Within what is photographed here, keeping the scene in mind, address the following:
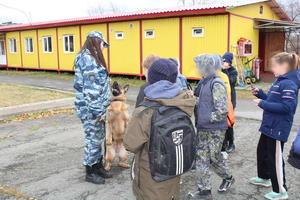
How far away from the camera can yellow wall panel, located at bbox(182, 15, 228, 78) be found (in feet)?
45.3

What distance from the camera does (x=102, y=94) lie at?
402 centimetres

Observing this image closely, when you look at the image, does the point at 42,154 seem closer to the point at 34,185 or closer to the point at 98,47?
the point at 34,185

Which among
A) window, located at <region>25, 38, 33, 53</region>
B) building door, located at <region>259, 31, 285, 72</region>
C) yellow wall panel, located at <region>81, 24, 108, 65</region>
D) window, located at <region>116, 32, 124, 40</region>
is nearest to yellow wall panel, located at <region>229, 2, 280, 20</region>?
building door, located at <region>259, 31, 285, 72</region>

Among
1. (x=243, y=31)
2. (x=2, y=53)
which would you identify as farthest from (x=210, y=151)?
(x=2, y=53)

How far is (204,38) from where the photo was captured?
562 inches

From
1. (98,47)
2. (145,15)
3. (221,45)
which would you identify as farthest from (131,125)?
(145,15)

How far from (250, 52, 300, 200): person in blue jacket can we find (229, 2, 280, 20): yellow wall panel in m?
10.6

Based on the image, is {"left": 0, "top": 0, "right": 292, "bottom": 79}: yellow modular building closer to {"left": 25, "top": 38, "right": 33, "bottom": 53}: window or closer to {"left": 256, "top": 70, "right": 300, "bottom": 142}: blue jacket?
{"left": 25, "top": 38, "right": 33, "bottom": 53}: window

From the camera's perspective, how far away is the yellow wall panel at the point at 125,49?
16.8 m

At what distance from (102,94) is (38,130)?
3634 millimetres

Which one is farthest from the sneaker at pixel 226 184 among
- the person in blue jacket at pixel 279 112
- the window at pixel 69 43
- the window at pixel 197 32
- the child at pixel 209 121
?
A: the window at pixel 69 43

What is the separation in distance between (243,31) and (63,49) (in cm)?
1126

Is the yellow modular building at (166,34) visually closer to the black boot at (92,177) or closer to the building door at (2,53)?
the building door at (2,53)

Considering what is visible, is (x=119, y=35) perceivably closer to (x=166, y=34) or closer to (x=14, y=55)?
(x=166, y=34)
